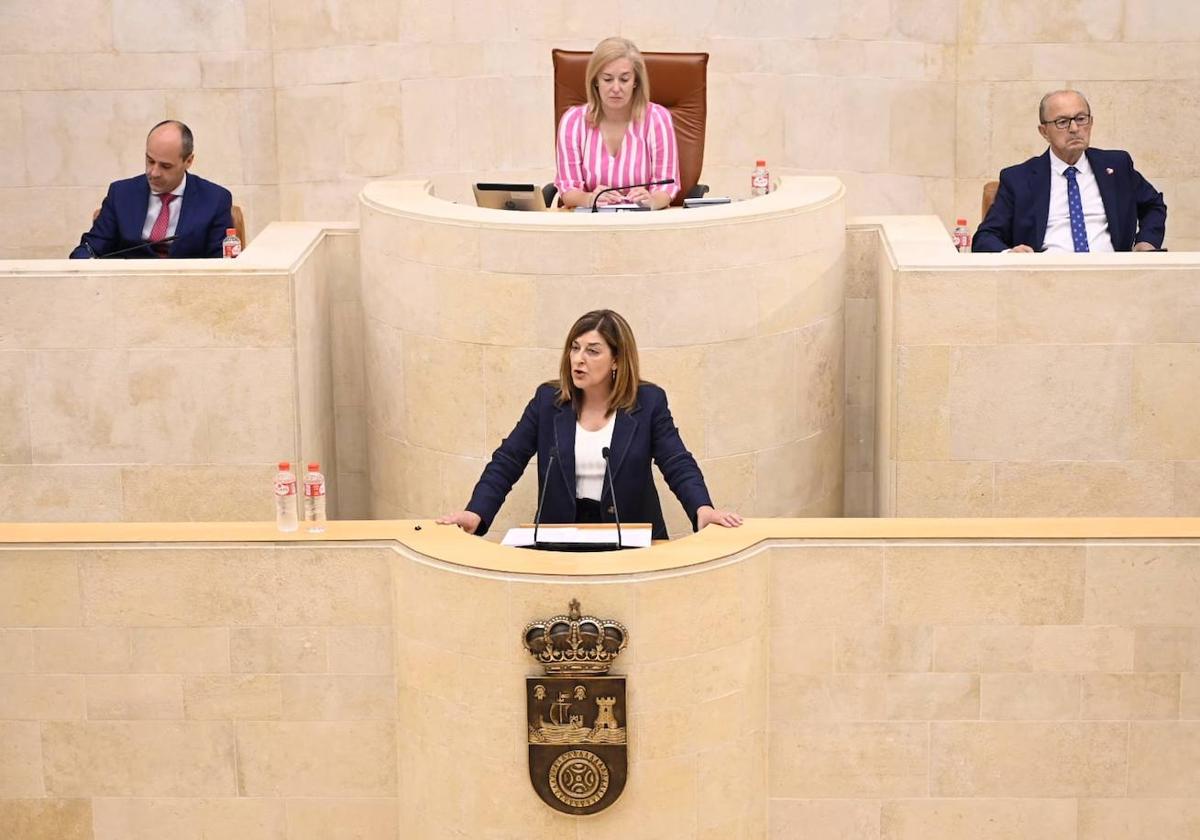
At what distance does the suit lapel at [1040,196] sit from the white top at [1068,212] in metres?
0.02

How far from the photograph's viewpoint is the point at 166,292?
9.53m

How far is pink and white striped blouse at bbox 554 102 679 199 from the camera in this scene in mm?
10266

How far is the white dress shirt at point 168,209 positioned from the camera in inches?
401

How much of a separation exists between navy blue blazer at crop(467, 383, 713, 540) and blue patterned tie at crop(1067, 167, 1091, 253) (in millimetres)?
2631

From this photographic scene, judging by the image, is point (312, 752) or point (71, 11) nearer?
point (312, 752)

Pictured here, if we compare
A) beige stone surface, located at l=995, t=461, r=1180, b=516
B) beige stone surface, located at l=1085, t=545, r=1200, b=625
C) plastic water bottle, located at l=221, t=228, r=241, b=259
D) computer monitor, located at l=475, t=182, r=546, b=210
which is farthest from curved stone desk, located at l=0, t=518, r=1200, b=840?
computer monitor, located at l=475, t=182, r=546, b=210

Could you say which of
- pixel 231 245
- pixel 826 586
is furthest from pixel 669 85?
pixel 826 586

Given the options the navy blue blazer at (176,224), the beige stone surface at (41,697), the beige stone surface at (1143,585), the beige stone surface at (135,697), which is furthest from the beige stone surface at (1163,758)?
the navy blue blazer at (176,224)

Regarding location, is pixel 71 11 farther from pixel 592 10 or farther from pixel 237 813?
pixel 237 813

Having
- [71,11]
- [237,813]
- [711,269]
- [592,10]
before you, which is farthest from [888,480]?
[71,11]

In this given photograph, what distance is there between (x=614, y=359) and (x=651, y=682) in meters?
1.32

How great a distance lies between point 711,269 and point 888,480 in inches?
50.3

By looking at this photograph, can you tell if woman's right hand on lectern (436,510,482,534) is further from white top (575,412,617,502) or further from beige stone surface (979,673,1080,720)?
beige stone surface (979,673,1080,720)

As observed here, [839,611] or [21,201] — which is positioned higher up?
[21,201]
